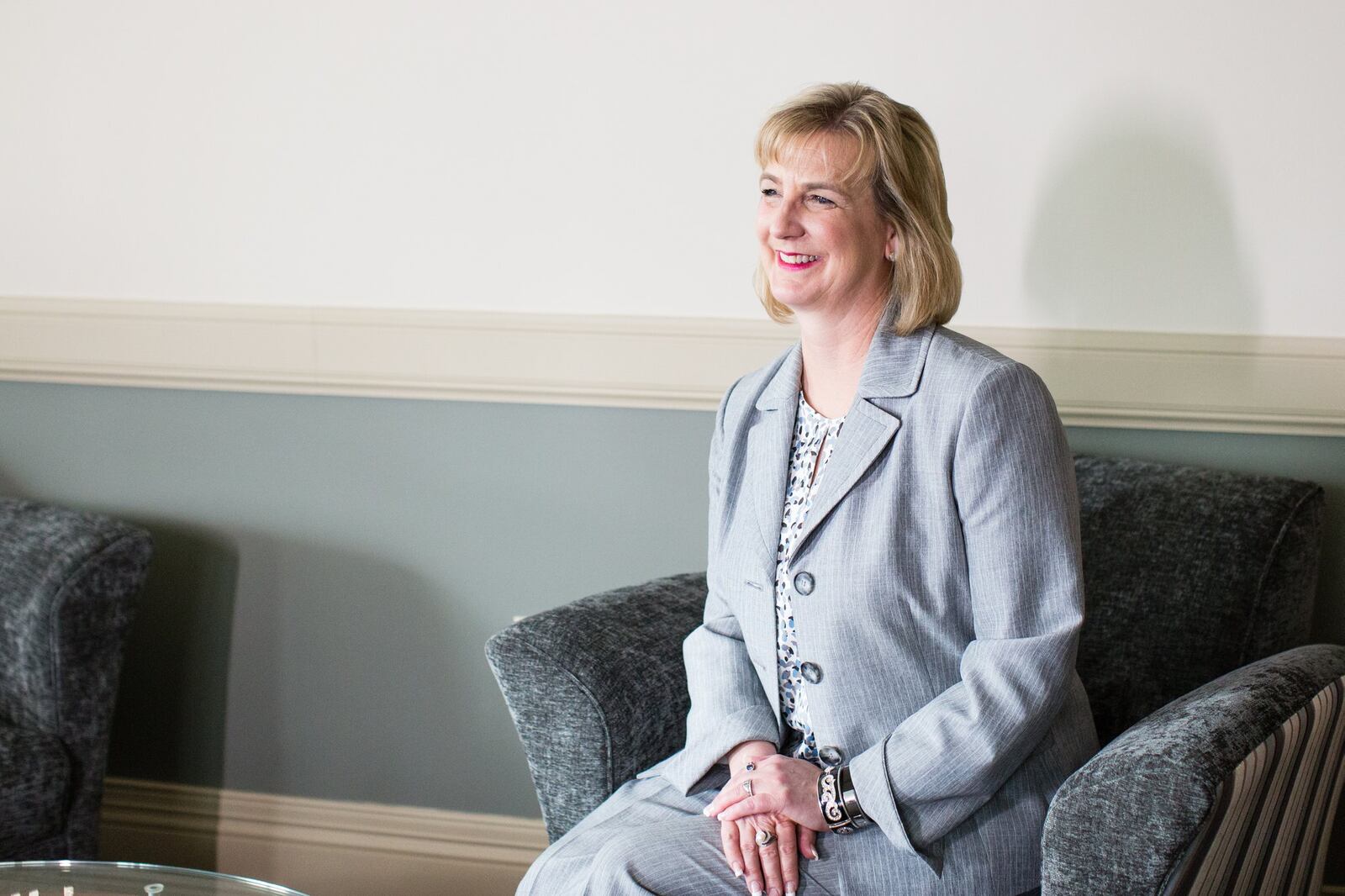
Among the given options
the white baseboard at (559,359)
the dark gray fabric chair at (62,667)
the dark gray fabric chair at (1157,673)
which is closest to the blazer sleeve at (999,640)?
the dark gray fabric chair at (1157,673)

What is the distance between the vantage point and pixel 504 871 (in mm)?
2293

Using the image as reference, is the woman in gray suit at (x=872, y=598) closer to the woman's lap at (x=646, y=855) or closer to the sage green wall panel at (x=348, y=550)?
the woman's lap at (x=646, y=855)

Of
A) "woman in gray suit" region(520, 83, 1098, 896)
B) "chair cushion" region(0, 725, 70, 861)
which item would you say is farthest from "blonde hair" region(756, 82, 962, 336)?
"chair cushion" region(0, 725, 70, 861)

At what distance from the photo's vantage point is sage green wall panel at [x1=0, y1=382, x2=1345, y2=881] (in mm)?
2203

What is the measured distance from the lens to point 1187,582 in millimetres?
1712

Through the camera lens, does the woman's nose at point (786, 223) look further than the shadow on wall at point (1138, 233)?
No

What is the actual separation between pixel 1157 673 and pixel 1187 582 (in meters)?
0.13

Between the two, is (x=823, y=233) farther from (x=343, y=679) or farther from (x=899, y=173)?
(x=343, y=679)

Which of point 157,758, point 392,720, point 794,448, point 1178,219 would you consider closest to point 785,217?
point 794,448

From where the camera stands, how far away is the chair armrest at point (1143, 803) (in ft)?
3.66

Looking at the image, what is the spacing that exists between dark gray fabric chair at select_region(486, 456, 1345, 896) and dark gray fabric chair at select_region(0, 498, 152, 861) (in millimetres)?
787

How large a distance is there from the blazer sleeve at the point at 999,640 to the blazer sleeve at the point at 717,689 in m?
0.18

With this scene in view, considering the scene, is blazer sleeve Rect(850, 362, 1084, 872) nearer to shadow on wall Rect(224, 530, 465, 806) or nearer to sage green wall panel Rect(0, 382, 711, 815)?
sage green wall panel Rect(0, 382, 711, 815)

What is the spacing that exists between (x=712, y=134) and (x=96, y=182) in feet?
3.83
